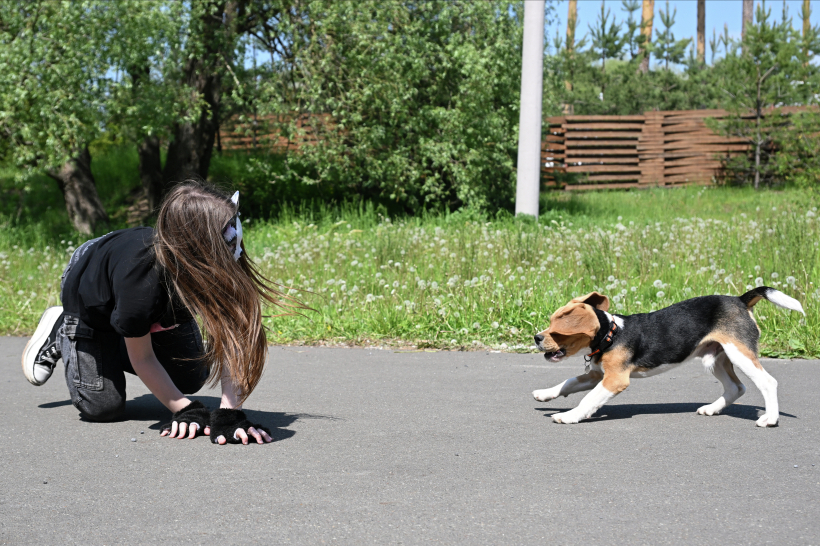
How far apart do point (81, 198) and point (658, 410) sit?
13.1 m

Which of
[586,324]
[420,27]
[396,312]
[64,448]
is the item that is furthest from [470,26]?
[64,448]

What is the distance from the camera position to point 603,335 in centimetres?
455

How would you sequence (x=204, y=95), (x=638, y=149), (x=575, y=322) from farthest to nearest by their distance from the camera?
(x=638, y=149)
(x=204, y=95)
(x=575, y=322)

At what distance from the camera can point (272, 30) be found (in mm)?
15195

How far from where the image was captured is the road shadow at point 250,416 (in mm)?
4440

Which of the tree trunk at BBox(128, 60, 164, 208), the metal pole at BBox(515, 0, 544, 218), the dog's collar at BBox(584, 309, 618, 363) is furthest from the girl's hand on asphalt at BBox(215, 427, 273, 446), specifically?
the tree trunk at BBox(128, 60, 164, 208)

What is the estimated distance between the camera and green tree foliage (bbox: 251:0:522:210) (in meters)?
13.9

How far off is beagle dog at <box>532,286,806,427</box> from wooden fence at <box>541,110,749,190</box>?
58.1 feet

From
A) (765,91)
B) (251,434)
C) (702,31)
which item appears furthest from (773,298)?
(702,31)

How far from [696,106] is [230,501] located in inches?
1108

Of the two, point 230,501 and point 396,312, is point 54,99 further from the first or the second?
point 230,501

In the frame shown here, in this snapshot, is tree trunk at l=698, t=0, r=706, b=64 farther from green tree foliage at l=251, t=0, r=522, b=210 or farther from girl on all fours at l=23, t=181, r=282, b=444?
girl on all fours at l=23, t=181, r=282, b=444

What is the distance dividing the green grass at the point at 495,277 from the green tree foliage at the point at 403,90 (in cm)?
272

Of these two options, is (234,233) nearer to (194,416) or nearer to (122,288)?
(122,288)
